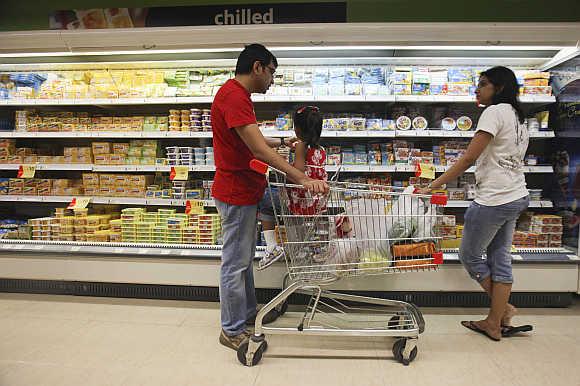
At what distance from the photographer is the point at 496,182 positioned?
2.40m

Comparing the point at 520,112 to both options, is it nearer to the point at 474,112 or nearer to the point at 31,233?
the point at 474,112

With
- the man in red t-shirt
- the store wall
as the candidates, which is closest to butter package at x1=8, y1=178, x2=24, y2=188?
the man in red t-shirt

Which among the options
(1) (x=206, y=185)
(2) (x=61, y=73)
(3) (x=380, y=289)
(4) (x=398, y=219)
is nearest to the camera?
(4) (x=398, y=219)

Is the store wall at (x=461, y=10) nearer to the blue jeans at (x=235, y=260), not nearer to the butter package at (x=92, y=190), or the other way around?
the blue jeans at (x=235, y=260)

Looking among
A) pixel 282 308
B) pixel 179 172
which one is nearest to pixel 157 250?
pixel 179 172

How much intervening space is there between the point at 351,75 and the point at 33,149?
3.10 m

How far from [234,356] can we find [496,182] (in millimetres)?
1948

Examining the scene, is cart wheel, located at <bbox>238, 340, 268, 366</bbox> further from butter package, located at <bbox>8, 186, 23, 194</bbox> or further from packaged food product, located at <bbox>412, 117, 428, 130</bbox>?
butter package, located at <bbox>8, 186, 23, 194</bbox>

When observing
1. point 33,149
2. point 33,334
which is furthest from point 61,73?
point 33,334

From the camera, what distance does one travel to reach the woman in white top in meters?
2.35

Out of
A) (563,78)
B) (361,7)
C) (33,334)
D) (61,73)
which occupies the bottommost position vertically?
(33,334)

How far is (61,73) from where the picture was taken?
3674 millimetres

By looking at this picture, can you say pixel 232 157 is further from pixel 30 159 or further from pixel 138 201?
pixel 30 159

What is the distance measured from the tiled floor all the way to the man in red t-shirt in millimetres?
306
